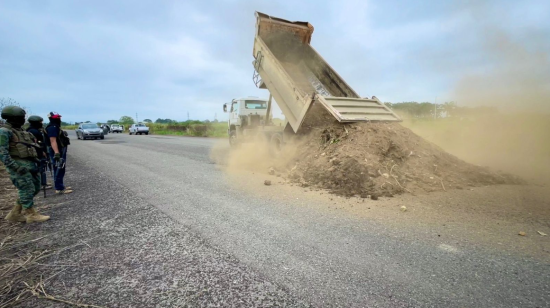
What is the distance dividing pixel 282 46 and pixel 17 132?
309 inches

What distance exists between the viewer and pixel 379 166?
18.0ft

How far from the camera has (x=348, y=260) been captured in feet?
8.95

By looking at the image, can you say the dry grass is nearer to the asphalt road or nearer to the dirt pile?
the asphalt road

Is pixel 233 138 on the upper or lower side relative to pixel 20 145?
lower

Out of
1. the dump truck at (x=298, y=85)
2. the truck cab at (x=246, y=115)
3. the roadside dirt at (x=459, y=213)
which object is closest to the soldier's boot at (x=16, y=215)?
the roadside dirt at (x=459, y=213)

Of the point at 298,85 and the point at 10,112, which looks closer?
the point at 10,112

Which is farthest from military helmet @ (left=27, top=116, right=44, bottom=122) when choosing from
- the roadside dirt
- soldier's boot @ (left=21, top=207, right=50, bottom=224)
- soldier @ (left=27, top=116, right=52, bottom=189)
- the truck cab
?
the truck cab

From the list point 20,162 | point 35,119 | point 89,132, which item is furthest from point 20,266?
point 89,132

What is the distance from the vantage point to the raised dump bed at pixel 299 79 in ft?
22.3

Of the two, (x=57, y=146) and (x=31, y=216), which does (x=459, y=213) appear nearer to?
(x=31, y=216)

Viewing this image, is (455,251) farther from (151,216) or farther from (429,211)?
Result: (151,216)

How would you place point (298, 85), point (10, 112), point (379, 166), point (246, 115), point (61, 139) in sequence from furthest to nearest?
point (246, 115), point (298, 85), point (61, 139), point (379, 166), point (10, 112)

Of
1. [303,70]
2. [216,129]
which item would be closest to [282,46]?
[303,70]

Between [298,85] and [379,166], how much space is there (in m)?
4.30
